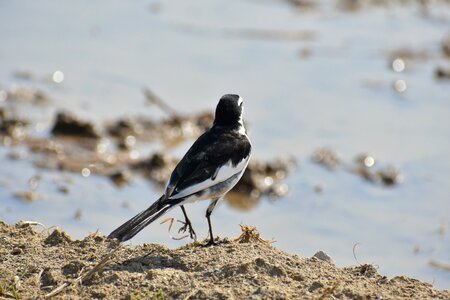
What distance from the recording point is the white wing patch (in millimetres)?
6715

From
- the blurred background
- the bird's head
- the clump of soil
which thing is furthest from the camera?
the blurred background

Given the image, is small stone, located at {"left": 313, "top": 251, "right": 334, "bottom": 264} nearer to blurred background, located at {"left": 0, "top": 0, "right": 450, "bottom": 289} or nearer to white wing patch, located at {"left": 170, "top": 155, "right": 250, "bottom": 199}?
white wing patch, located at {"left": 170, "top": 155, "right": 250, "bottom": 199}

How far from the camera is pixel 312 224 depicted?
9.66m

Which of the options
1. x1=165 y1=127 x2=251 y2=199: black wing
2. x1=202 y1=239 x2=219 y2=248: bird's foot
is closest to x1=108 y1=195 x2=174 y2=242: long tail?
x1=165 y1=127 x2=251 y2=199: black wing

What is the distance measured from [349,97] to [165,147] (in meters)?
2.73

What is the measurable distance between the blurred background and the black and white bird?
1832mm

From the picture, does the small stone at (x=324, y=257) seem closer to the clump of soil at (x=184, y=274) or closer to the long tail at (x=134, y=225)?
the clump of soil at (x=184, y=274)

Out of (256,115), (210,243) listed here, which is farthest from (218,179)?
(256,115)

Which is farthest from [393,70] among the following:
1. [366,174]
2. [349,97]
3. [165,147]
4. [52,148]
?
[52,148]

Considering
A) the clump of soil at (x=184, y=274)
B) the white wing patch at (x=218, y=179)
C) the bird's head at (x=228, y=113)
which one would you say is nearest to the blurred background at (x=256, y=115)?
the bird's head at (x=228, y=113)

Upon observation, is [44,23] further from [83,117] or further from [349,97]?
[349,97]

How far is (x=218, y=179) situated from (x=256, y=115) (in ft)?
15.7

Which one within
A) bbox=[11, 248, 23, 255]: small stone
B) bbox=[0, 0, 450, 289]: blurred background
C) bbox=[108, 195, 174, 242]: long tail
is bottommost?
bbox=[11, 248, 23, 255]: small stone

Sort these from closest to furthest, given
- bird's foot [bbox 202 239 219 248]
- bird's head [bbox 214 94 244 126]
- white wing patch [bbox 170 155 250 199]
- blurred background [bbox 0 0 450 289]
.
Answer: white wing patch [bbox 170 155 250 199] → bird's foot [bbox 202 239 219 248] → bird's head [bbox 214 94 244 126] → blurred background [bbox 0 0 450 289]
